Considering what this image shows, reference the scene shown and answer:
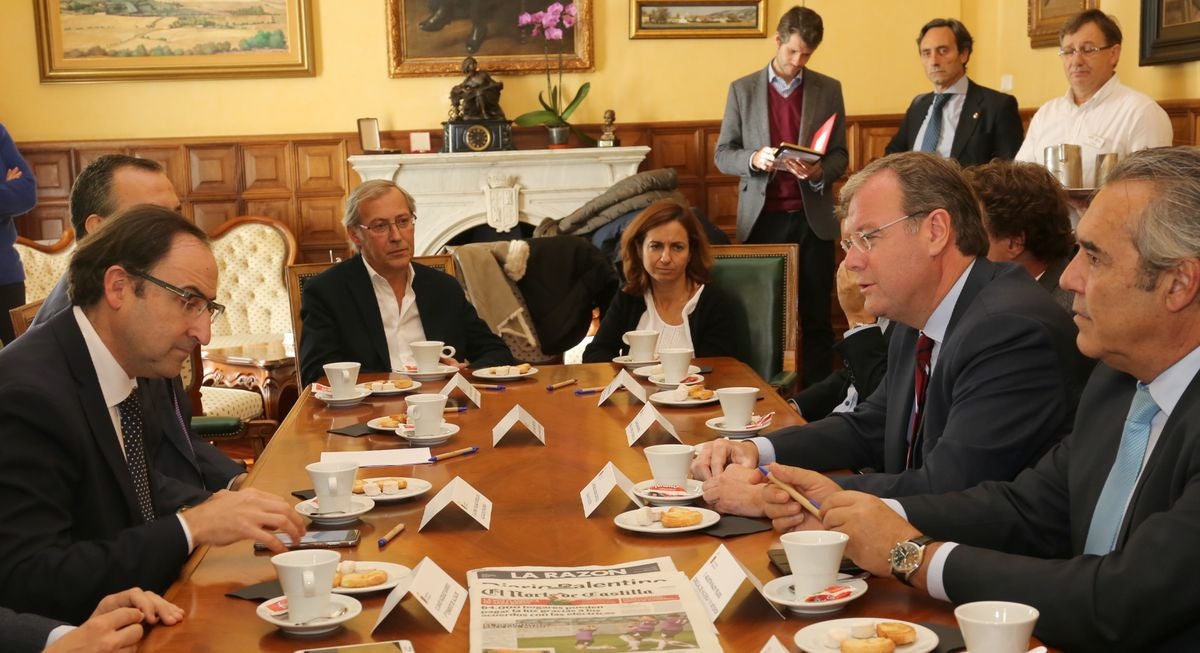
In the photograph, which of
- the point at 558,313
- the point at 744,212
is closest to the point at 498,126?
the point at 744,212

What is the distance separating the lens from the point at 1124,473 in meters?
1.76

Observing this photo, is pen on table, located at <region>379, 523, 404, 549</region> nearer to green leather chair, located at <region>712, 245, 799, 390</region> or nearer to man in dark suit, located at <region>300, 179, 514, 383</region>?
man in dark suit, located at <region>300, 179, 514, 383</region>

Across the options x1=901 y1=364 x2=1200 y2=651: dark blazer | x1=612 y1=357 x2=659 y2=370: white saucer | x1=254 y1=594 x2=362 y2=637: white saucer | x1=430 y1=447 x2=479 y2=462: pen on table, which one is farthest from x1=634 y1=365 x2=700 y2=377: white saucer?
x1=254 y1=594 x2=362 y2=637: white saucer

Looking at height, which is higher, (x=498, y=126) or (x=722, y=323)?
(x=498, y=126)

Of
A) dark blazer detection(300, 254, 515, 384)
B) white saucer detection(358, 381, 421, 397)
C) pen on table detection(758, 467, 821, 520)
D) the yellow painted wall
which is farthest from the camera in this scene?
the yellow painted wall

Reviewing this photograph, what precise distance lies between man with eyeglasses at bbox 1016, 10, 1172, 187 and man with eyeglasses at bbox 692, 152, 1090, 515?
2.73m

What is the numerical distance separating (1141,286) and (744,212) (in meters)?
4.53

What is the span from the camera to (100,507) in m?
2.03

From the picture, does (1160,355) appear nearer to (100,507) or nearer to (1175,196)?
(1175,196)

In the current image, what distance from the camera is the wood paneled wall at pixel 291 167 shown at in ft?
25.6

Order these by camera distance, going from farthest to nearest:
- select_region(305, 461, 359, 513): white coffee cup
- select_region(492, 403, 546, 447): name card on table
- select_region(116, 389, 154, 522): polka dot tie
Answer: select_region(492, 403, 546, 447): name card on table < select_region(116, 389, 154, 522): polka dot tie < select_region(305, 461, 359, 513): white coffee cup

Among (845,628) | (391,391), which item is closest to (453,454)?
(391,391)

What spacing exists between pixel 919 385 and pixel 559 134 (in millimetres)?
5513

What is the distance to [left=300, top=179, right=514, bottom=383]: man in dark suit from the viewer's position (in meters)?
4.08
